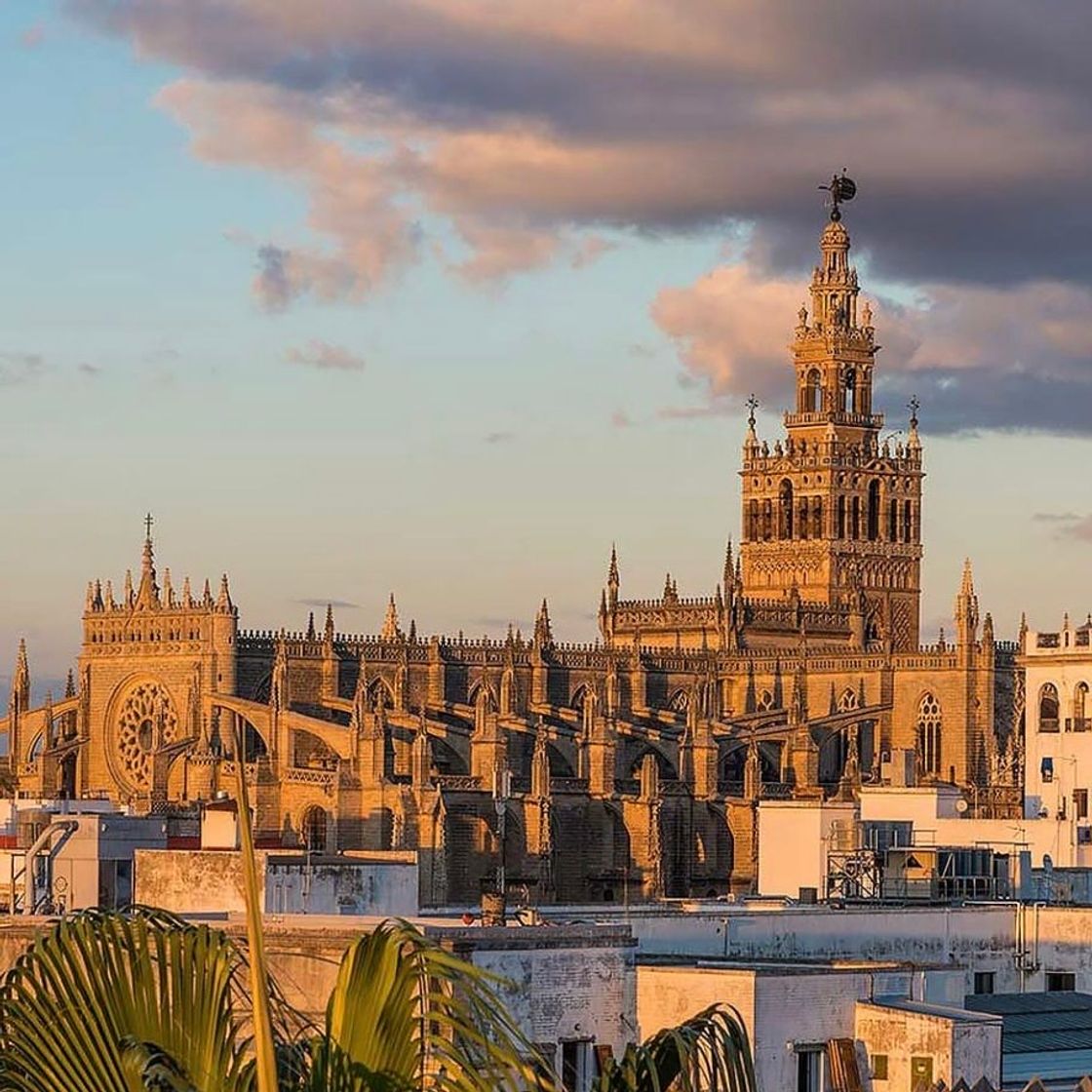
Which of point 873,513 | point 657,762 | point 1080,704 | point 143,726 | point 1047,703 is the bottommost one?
Answer: point 657,762

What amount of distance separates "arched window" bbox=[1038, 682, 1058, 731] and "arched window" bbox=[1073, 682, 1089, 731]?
3.64 feet

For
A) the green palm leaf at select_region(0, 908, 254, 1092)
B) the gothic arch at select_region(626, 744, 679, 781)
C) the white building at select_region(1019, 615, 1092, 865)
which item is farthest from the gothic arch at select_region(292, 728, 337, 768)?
the green palm leaf at select_region(0, 908, 254, 1092)

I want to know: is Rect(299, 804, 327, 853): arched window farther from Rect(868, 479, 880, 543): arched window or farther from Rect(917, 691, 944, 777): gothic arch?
Rect(868, 479, 880, 543): arched window

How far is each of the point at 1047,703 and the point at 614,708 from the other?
3337 centimetres

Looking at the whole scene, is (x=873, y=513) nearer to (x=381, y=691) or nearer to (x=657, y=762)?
(x=657, y=762)

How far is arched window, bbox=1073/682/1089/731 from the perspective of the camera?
9288 cm

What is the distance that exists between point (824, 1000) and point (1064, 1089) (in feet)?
12.6

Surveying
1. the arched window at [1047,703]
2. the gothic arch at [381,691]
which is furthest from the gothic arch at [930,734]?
the arched window at [1047,703]

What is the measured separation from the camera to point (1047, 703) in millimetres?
96438

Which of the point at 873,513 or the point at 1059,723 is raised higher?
the point at 873,513

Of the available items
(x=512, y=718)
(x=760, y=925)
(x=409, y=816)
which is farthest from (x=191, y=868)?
(x=512, y=718)

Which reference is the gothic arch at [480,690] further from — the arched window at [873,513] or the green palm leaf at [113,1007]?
the green palm leaf at [113,1007]

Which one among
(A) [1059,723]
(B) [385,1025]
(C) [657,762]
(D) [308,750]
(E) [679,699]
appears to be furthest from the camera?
(E) [679,699]

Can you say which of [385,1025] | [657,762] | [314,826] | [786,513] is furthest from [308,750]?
[385,1025]
